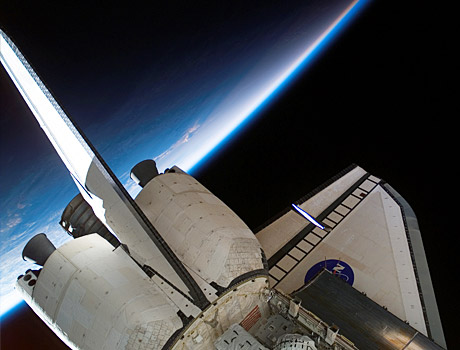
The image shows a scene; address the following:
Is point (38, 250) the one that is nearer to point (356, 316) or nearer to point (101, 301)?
point (101, 301)

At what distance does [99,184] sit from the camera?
16.2ft

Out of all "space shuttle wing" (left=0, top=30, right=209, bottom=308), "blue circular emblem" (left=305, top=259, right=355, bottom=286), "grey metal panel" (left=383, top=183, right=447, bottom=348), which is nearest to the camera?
"space shuttle wing" (left=0, top=30, right=209, bottom=308)

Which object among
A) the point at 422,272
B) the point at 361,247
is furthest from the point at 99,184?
the point at 422,272

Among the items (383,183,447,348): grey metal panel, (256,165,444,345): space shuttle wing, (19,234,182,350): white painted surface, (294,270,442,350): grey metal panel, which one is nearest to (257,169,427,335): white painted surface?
(256,165,444,345): space shuttle wing

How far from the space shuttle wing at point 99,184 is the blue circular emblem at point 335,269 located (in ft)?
12.1

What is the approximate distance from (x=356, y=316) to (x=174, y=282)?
3.02 metres

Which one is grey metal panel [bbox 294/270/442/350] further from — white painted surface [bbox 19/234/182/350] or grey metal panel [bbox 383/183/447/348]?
white painted surface [bbox 19/234/182/350]

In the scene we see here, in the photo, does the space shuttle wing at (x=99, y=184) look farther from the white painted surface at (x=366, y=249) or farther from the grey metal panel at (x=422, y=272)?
the grey metal panel at (x=422, y=272)

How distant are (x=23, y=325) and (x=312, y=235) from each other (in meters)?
7.80

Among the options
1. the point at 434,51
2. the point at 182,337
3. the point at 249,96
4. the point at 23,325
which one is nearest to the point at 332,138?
the point at 249,96

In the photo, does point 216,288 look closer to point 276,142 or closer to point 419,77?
point 276,142

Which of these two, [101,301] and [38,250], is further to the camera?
[38,250]

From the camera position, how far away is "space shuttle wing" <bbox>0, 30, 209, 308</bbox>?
14.1 feet

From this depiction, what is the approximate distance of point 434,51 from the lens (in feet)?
45.6
